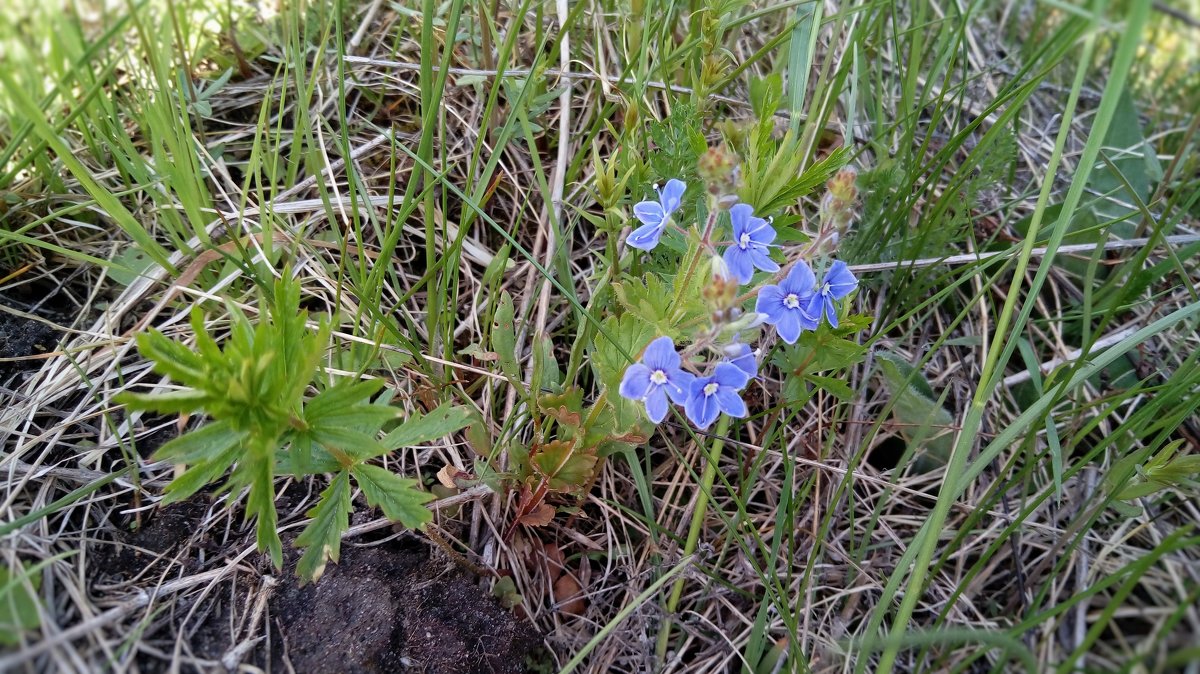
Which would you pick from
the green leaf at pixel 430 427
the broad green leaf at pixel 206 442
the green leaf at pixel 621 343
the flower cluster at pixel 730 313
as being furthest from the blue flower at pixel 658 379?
the broad green leaf at pixel 206 442

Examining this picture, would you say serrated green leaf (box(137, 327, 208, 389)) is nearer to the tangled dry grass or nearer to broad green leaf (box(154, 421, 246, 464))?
broad green leaf (box(154, 421, 246, 464))

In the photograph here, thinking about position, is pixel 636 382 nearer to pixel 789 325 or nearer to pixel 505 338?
pixel 789 325

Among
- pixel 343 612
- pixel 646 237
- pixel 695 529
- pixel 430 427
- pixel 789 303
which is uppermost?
pixel 646 237

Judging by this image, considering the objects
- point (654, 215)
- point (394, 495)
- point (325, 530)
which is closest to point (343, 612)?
point (325, 530)

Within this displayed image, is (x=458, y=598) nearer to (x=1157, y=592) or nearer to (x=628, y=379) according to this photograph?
(x=628, y=379)

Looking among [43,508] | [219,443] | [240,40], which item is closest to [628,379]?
[219,443]
